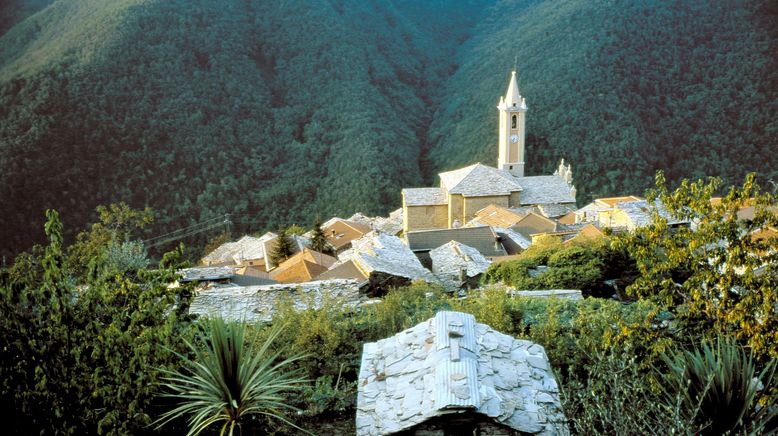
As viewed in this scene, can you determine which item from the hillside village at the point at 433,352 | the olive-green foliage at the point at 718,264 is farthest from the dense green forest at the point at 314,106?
the olive-green foliage at the point at 718,264

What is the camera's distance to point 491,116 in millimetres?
63719

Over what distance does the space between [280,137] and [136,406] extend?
5762 cm

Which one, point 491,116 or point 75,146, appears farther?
point 491,116

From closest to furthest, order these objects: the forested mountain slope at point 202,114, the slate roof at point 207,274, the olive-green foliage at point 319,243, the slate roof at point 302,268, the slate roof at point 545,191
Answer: the slate roof at point 207,274 → the slate roof at point 302,268 → the olive-green foliage at point 319,243 → the slate roof at point 545,191 → the forested mountain slope at point 202,114

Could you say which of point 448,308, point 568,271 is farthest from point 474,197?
point 448,308

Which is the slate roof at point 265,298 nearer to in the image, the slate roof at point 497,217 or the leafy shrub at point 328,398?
the leafy shrub at point 328,398

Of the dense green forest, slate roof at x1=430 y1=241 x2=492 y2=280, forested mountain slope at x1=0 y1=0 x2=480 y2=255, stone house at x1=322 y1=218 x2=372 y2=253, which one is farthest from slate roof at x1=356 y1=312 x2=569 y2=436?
forested mountain slope at x1=0 y1=0 x2=480 y2=255

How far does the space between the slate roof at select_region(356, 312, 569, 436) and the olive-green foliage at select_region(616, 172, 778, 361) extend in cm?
173

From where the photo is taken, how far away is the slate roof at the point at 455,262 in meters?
19.9

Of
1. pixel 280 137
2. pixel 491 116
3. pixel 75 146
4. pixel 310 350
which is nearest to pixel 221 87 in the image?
pixel 280 137

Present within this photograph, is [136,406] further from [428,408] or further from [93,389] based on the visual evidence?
[428,408]

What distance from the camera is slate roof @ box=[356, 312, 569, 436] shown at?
20.2 ft

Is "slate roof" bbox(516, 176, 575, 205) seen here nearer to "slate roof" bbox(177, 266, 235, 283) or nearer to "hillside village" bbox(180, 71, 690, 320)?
"hillside village" bbox(180, 71, 690, 320)

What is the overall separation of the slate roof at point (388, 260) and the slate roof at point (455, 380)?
980cm
